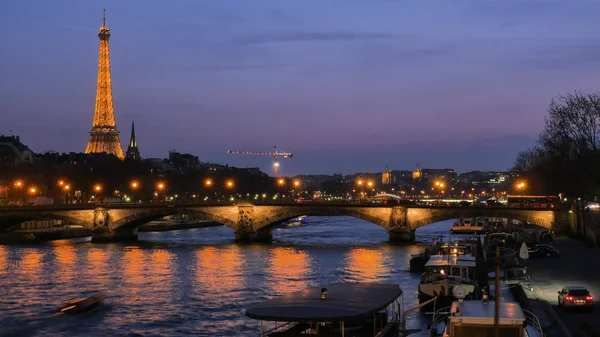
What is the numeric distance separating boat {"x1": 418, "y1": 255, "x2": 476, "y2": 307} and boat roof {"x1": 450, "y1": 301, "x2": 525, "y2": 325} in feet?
40.7

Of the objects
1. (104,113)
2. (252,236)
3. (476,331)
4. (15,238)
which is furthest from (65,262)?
(104,113)

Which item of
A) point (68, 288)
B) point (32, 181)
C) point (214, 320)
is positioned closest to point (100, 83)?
point (32, 181)

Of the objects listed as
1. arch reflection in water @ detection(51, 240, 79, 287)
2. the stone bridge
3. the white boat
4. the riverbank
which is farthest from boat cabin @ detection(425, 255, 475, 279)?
the riverbank

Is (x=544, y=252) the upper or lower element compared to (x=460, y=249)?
lower

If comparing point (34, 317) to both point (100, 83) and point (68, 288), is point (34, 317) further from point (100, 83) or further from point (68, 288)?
point (100, 83)

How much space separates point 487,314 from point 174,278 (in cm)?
2960

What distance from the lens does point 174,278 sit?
46.4 m

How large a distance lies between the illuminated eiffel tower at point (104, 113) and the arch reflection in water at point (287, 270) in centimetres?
9575

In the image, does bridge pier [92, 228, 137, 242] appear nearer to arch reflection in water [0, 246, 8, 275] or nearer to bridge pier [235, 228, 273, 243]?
arch reflection in water [0, 246, 8, 275]

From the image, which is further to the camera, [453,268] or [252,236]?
[252,236]

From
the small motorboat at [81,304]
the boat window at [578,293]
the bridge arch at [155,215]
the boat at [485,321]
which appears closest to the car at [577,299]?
the boat window at [578,293]

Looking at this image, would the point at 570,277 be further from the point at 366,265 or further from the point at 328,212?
the point at 328,212

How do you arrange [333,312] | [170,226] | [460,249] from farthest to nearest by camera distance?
[170,226], [460,249], [333,312]

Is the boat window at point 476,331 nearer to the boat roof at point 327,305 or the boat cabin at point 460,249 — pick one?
the boat roof at point 327,305
